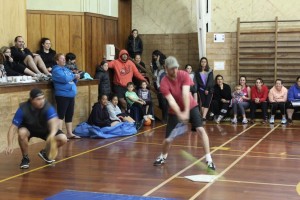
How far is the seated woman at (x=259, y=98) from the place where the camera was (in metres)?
12.2

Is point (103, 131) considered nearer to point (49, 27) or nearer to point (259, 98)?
point (49, 27)

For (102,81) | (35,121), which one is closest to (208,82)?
(102,81)

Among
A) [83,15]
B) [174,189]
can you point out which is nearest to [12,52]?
[83,15]

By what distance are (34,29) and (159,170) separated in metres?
5.75

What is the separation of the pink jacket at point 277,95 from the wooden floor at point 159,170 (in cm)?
244

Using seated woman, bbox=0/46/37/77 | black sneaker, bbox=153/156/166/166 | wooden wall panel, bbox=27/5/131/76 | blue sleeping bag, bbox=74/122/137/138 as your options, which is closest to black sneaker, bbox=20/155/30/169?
black sneaker, bbox=153/156/166/166

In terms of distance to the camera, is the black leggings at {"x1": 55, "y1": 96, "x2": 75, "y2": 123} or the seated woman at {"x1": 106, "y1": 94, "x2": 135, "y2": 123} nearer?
the black leggings at {"x1": 55, "y1": 96, "x2": 75, "y2": 123}

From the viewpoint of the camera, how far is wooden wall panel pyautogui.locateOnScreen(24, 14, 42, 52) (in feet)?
35.9

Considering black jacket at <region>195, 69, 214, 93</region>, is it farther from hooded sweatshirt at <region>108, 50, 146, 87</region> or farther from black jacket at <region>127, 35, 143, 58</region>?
black jacket at <region>127, 35, 143, 58</region>

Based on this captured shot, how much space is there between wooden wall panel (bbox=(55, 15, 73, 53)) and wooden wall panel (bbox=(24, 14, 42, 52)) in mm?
471

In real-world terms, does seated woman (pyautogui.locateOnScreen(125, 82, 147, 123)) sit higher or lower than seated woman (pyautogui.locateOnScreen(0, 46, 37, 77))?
lower

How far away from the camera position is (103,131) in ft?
32.0

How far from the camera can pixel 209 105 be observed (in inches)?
496

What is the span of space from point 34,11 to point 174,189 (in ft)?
22.5
